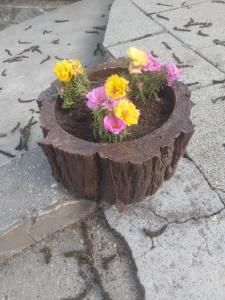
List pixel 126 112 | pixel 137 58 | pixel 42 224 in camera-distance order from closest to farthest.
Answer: pixel 126 112
pixel 137 58
pixel 42 224

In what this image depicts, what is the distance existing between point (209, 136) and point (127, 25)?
2126 mm

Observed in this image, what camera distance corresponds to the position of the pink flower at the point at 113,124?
7.28ft

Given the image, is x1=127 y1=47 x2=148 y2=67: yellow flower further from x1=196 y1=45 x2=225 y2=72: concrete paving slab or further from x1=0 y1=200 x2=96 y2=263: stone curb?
x1=196 y1=45 x2=225 y2=72: concrete paving slab

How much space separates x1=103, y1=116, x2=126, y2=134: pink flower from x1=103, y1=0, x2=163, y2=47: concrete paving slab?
7.38 ft

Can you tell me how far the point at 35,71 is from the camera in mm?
4730

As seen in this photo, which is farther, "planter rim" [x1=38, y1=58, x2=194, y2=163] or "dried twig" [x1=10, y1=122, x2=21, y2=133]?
"dried twig" [x1=10, y1=122, x2=21, y2=133]

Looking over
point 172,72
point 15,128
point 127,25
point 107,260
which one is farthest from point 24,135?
point 127,25

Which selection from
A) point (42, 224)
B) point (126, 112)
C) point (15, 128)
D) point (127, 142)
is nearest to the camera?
point (126, 112)

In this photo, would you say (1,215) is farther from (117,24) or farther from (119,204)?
(117,24)

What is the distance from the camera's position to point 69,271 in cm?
258

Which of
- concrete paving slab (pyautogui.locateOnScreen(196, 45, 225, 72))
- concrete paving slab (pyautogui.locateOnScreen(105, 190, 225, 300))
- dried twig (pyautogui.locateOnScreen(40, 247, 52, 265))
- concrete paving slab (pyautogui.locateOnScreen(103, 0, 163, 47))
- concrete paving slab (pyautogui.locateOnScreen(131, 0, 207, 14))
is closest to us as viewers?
concrete paving slab (pyautogui.locateOnScreen(105, 190, 225, 300))

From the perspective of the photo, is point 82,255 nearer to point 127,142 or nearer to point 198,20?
point 127,142

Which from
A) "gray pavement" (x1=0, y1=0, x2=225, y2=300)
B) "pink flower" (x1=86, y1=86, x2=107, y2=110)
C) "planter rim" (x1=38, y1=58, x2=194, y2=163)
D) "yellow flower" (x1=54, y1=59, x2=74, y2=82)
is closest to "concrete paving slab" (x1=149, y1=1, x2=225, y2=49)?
"gray pavement" (x1=0, y1=0, x2=225, y2=300)

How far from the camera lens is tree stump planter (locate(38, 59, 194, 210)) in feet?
7.43
